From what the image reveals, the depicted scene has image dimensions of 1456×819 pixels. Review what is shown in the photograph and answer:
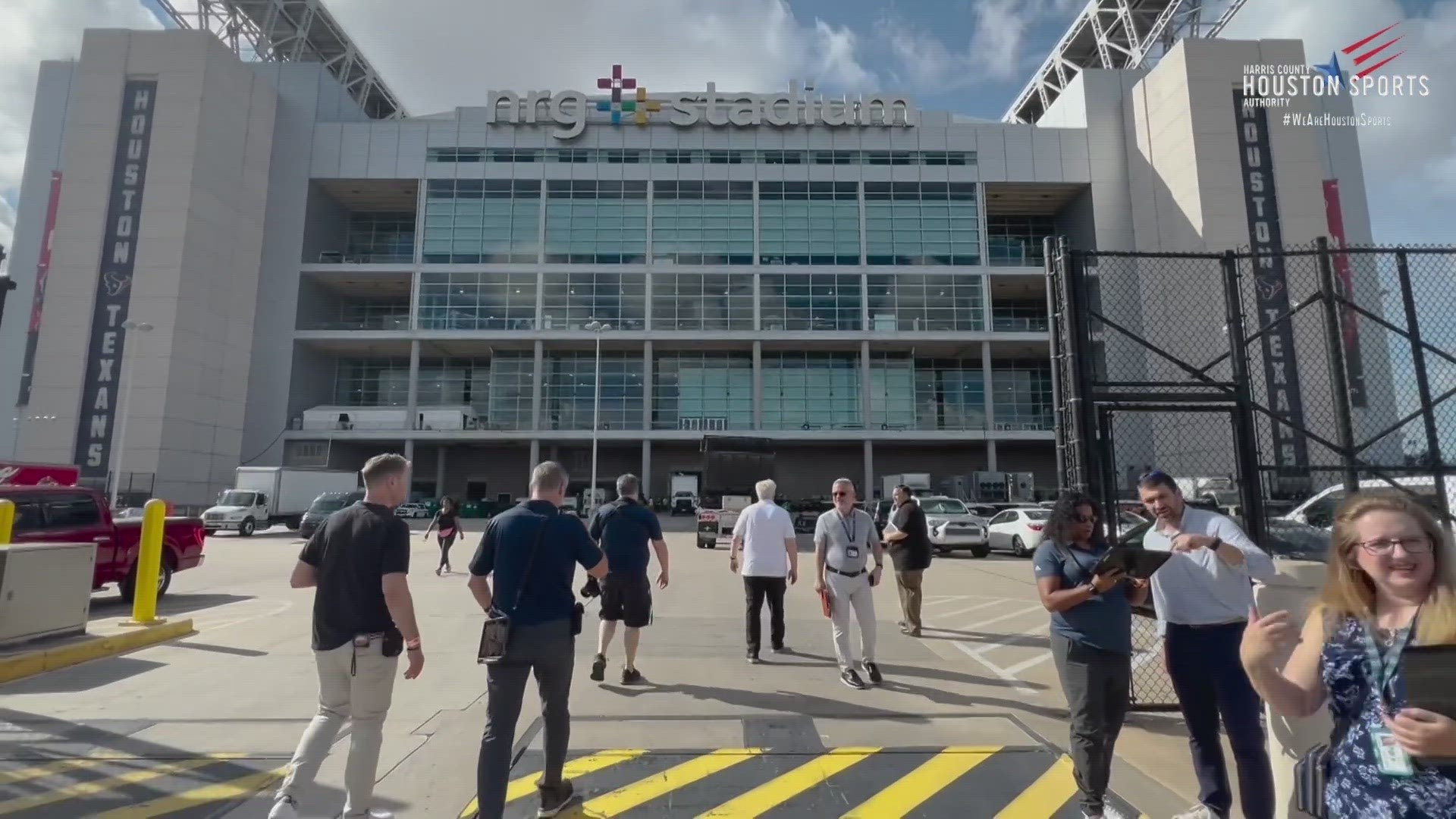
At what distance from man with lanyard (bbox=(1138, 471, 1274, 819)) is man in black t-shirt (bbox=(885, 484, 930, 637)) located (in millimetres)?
4596

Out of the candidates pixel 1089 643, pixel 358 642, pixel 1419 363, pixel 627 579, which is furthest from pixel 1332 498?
pixel 358 642

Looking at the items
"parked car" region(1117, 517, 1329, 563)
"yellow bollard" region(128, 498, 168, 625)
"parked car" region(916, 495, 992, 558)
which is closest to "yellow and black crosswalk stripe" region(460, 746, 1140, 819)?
"parked car" region(1117, 517, 1329, 563)

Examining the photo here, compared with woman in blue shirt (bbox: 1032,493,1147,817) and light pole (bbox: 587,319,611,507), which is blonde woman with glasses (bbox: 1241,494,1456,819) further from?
light pole (bbox: 587,319,611,507)

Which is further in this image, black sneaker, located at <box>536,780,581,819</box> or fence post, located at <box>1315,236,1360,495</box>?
fence post, located at <box>1315,236,1360,495</box>

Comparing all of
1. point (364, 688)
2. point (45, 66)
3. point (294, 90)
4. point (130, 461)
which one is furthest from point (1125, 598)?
point (45, 66)

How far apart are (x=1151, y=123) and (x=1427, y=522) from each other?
4868 cm

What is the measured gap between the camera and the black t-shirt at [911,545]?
8250 millimetres

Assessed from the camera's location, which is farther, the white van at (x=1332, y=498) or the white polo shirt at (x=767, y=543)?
the white polo shirt at (x=767, y=543)

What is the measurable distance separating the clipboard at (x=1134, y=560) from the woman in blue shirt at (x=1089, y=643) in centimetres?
11

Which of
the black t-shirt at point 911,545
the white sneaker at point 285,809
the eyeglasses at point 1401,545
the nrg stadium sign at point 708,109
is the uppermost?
the nrg stadium sign at point 708,109

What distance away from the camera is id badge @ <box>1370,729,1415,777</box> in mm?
1681

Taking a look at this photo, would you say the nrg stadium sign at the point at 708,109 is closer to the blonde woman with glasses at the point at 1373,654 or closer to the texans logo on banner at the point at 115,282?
the texans logo on banner at the point at 115,282

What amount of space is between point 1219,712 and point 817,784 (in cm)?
220

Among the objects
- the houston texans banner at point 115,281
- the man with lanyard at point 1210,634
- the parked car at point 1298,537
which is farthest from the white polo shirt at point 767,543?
the houston texans banner at point 115,281
